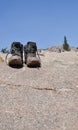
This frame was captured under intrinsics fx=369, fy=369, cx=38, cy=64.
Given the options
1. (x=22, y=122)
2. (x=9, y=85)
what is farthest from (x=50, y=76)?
(x=22, y=122)

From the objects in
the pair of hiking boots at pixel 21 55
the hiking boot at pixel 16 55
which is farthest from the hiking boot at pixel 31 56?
the hiking boot at pixel 16 55

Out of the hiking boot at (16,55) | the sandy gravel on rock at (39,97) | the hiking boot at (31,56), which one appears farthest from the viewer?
the hiking boot at (31,56)

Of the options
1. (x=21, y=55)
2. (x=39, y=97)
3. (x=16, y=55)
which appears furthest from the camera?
(x=21, y=55)

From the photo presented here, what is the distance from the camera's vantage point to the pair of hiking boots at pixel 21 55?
30.9 feet

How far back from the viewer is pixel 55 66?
1012 centimetres

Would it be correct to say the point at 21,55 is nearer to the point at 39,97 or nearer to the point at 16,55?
the point at 16,55

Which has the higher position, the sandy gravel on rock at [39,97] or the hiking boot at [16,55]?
the hiking boot at [16,55]

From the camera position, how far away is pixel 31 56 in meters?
9.76

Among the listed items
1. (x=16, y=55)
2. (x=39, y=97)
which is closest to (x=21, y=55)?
(x=16, y=55)

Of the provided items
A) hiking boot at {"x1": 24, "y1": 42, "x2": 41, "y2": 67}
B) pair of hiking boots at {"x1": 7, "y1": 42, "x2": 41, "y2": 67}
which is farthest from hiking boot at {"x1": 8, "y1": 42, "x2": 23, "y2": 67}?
hiking boot at {"x1": 24, "y1": 42, "x2": 41, "y2": 67}

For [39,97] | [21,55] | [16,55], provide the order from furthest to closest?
1. [21,55]
2. [16,55]
3. [39,97]

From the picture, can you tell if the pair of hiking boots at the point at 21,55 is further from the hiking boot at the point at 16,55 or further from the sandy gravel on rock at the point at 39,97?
the sandy gravel on rock at the point at 39,97

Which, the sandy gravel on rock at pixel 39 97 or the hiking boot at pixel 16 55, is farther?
the hiking boot at pixel 16 55

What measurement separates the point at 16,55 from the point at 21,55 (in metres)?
0.27
